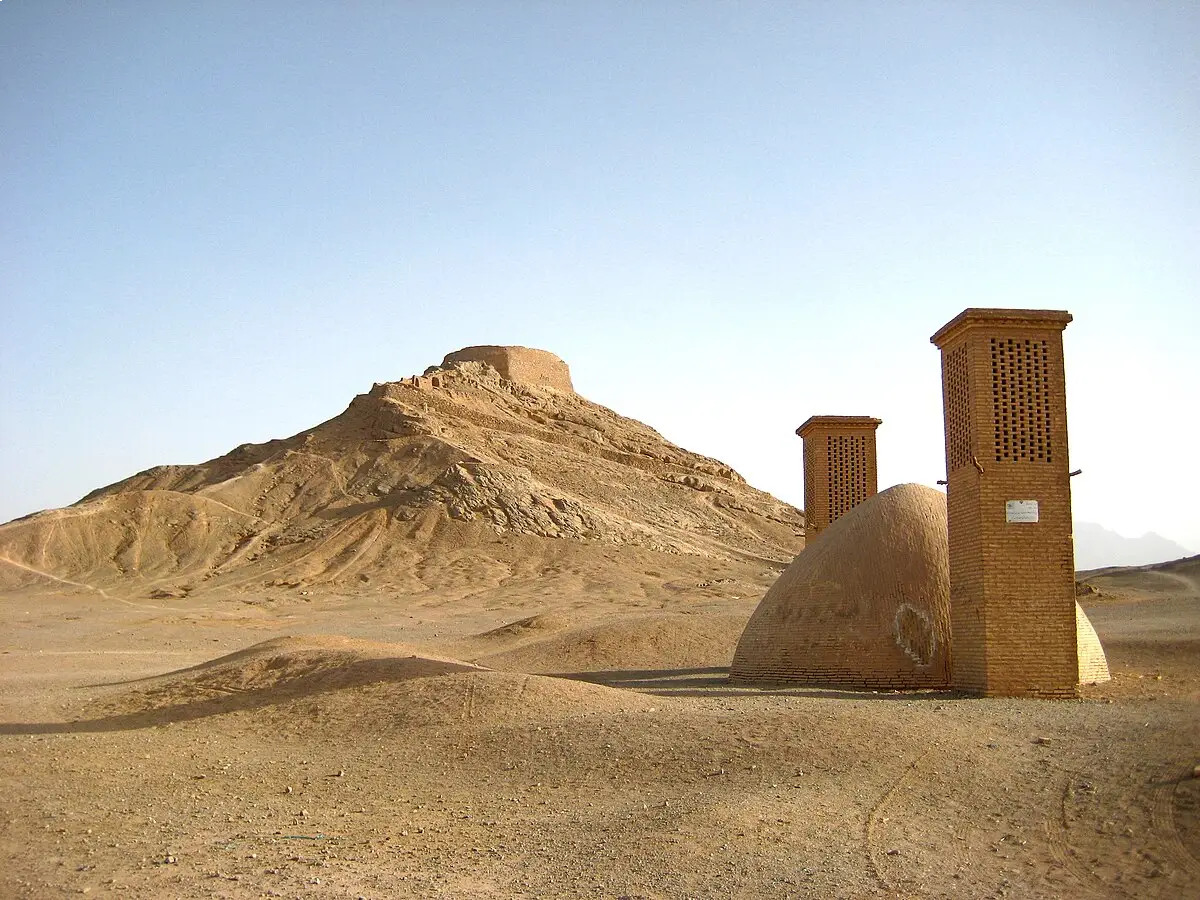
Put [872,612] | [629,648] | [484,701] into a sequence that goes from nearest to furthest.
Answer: [484,701] → [872,612] → [629,648]

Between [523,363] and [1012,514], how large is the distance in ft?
159

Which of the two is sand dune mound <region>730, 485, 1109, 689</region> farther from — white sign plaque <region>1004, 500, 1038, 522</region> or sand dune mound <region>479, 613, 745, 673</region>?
sand dune mound <region>479, 613, 745, 673</region>

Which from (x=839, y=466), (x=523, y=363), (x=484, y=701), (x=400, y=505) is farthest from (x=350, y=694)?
(x=523, y=363)

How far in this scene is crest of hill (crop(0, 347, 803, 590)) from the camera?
39469 mm

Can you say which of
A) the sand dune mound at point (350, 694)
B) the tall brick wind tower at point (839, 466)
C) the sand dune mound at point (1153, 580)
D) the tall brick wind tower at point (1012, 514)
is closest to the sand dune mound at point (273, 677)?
the sand dune mound at point (350, 694)

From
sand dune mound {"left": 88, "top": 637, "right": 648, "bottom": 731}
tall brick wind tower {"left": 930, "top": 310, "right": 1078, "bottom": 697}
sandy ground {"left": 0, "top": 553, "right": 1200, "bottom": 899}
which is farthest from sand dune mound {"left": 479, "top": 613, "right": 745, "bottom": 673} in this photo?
tall brick wind tower {"left": 930, "top": 310, "right": 1078, "bottom": 697}

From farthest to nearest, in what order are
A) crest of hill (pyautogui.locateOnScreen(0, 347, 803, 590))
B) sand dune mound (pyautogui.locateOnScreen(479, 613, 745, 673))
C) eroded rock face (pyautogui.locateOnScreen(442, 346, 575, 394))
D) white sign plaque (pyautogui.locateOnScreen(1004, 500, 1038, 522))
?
eroded rock face (pyautogui.locateOnScreen(442, 346, 575, 394)) < crest of hill (pyautogui.locateOnScreen(0, 347, 803, 590)) < sand dune mound (pyautogui.locateOnScreen(479, 613, 745, 673)) < white sign plaque (pyautogui.locateOnScreen(1004, 500, 1038, 522))

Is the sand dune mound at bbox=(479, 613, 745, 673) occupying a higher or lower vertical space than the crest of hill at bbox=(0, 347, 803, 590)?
lower

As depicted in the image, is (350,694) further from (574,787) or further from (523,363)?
(523,363)

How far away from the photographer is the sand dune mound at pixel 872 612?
1279cm

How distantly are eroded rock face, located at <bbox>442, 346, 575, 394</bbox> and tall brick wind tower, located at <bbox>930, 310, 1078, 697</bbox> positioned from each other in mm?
46031

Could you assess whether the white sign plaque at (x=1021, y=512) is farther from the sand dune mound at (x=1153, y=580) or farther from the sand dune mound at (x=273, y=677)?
the sand dune mound at (x=1153, y=580)

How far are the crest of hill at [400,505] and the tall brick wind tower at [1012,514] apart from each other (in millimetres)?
26671

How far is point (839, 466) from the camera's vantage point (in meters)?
18.6
